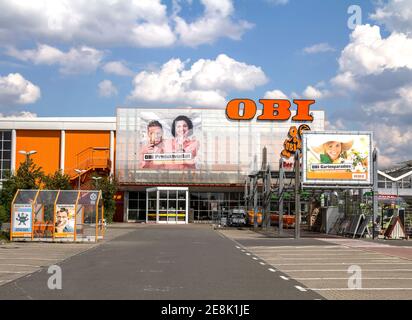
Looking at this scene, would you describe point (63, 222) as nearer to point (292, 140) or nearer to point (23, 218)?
point (23, 218)

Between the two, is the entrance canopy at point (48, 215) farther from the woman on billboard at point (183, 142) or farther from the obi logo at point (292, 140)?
the obi logo at point (292, 140)

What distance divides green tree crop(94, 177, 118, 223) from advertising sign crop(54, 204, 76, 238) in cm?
2458

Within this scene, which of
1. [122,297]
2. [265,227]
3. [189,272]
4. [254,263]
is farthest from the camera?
→ [265,227]

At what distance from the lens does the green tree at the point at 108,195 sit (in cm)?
5583

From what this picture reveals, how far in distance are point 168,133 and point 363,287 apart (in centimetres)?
5734

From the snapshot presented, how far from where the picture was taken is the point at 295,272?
666 inches

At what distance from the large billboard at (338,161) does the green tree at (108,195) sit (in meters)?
21.6

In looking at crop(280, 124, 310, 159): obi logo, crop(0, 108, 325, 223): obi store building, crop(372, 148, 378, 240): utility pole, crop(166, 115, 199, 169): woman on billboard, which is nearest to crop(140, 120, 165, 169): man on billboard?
crop(0, 108, 325, 223): obi store building

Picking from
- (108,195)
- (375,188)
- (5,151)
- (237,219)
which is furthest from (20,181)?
(5,151)

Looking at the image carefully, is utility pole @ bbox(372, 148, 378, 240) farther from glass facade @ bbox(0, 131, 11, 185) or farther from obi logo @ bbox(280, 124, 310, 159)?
glass facade @ bbox(0, 131, 11, 185)

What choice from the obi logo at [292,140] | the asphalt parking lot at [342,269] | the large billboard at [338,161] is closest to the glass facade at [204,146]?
the obi logo at [292,140]

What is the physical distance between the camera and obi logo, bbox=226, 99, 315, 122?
233ft
